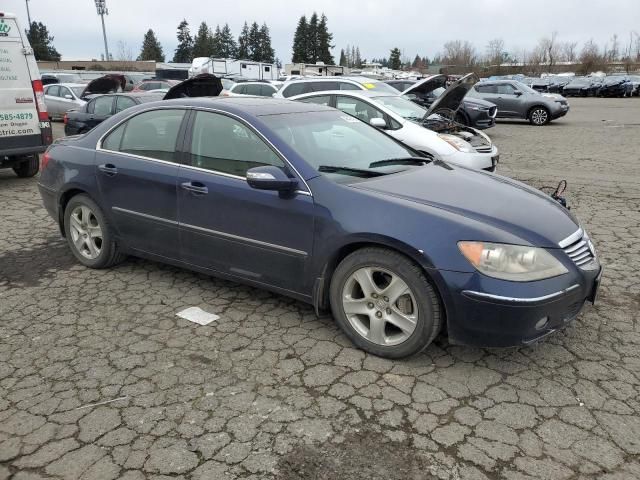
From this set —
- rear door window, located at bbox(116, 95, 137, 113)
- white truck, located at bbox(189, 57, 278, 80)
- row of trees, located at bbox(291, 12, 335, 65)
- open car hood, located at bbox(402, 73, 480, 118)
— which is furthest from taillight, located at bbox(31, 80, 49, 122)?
row of trees, located at bbox(291, 12, 335, 65)

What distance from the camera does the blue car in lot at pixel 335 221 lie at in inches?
118

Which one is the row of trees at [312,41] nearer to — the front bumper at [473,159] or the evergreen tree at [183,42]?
the evergreen tree at [183,42]

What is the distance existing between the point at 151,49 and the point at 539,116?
3840 inches

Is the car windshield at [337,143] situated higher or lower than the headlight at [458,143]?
higher

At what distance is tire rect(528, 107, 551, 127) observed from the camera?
18.6 metres

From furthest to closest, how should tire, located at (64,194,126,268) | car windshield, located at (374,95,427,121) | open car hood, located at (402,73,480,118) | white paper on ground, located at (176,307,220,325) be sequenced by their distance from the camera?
car windshield, located at (374,95,427,121), open car hood, located at (402,73,480,118), tire, located at (64,194,126,268), white paper on ground, located at (176,307,220,325)

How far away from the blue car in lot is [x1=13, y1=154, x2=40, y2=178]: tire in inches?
198

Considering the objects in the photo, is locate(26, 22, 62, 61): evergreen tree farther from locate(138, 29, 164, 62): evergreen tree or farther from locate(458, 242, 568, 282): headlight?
locate(458, 242, 568, 282): headlight

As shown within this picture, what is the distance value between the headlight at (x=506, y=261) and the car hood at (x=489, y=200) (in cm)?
6

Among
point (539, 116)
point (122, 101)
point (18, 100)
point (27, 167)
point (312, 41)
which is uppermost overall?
point (312, 41)

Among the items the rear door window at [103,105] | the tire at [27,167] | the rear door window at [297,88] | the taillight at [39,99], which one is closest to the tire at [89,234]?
the taillight at [39,99]

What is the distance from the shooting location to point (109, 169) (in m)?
4.46

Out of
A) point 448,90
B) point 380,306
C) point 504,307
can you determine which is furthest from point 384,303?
point 448,90

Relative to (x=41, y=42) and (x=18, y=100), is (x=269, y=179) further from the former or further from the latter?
(x=41, y=42)
